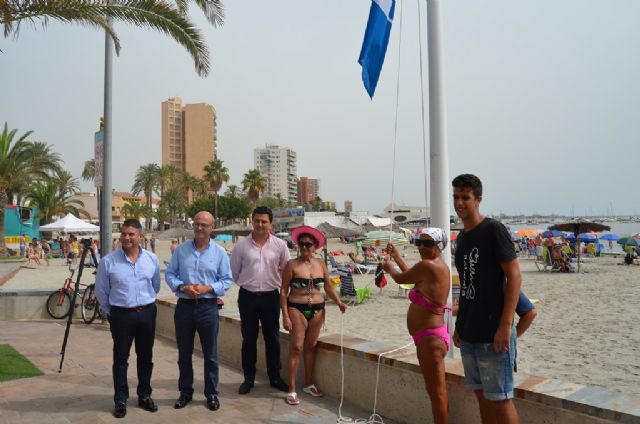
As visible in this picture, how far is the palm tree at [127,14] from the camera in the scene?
639 cm

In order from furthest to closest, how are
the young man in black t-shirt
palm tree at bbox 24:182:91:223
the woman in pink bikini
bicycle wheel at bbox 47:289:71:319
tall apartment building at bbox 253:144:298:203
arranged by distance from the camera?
tall apartment building at bbox 253:144:298:203, palm tree at bbox 24:182:91:223, bicycle wheel at bbox 47:289:71:319, the woman in pink bikini, the young man in black t-shirt

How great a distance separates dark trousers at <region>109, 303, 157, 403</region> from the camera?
412 cm

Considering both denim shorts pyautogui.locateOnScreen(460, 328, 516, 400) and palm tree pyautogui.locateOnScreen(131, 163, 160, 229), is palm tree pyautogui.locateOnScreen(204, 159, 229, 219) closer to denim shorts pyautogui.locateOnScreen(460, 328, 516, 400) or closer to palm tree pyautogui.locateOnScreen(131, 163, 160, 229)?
palm tree pyautogui.locateOnScreen(131, 163, 160, 229)

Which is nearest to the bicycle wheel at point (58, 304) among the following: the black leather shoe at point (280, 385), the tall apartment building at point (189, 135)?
the black leather shoe at point (280, 385)

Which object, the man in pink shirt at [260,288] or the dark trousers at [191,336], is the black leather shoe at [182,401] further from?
the man in pink shirt at [260,288]

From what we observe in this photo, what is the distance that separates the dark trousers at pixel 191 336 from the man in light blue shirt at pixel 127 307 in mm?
251

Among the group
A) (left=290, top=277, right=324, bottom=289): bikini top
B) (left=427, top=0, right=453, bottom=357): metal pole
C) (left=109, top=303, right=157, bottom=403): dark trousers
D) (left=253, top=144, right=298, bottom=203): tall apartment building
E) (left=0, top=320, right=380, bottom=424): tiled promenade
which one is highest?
(left=253, top=144, right=298, bottom=203): tall apartment building

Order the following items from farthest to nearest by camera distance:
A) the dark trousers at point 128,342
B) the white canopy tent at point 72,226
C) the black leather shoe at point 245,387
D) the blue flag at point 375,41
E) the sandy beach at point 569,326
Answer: the white canopy tent at point 72,226
the sandy beach at point 569,326
the blue flag at point 375,41
the black leather shoe at point 245,387
the dark trousers at point 128,342

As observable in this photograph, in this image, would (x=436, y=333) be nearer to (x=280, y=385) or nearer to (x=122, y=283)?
(x=280, y=385)

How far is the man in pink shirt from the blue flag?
181cm

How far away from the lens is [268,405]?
4238 millimetres

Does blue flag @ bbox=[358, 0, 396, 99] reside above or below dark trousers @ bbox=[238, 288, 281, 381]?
above

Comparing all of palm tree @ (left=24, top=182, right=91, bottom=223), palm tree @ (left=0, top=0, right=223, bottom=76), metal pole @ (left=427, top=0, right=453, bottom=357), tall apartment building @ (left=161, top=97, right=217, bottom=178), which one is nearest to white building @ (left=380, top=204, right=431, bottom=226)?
metal pole @ (left=427, top=0, right=453, bottom=357)

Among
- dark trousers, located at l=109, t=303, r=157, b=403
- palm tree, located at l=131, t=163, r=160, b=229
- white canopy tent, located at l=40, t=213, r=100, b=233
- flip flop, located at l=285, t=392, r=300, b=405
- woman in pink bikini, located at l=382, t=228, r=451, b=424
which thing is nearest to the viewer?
woman in pink bikini, located at l=382, t=228, r=451, b=424
